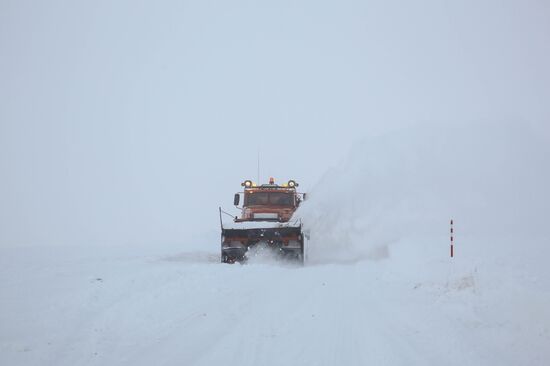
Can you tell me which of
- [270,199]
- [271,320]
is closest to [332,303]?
[271,320]

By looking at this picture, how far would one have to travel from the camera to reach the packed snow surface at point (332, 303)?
4316 millimetres

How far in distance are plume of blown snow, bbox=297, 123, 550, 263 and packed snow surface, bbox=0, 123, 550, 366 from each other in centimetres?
7

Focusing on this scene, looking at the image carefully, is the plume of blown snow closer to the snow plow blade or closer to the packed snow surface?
the packed snow surface

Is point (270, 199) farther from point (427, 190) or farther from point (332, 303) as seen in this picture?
point (332, 303)

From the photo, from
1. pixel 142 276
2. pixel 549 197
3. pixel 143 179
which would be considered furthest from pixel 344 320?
pixel 143 179

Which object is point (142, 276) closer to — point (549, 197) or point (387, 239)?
point (387, 239)

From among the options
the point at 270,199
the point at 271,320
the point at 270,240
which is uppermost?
the point at 270,199

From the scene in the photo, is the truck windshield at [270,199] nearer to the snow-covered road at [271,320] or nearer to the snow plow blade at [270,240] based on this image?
the snow plow blade at [270,240]

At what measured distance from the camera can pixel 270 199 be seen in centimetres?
1667

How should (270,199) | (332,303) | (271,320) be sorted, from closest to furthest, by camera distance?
(271,320) → (332,303) → (270,199)

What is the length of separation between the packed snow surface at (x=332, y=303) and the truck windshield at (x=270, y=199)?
1292mm

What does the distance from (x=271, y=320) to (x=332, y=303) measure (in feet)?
5.13

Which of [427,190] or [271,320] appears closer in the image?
[271,320]

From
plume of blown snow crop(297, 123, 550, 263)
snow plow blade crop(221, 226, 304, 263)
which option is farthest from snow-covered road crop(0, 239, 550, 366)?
plume of blown snow crop(297, 123, 550, 263)
